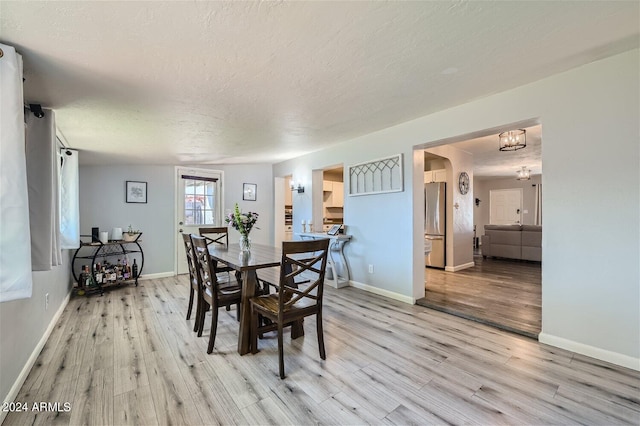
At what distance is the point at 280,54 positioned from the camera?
1.74 meters

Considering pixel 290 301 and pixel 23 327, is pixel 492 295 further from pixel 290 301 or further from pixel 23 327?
pixel 23 327

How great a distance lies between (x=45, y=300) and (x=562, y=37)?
450 centimetres

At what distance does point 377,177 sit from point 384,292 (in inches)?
61.5

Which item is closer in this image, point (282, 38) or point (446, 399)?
point (282, 38)

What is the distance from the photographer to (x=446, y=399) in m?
1.69

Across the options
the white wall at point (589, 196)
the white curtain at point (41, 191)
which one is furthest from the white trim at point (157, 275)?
the white wall at point (589, 196)

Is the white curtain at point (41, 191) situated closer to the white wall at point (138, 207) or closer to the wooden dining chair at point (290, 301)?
the wooden dining chair at point (290, 301)

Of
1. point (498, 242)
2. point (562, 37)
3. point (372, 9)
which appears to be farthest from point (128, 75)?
point (498, 242)

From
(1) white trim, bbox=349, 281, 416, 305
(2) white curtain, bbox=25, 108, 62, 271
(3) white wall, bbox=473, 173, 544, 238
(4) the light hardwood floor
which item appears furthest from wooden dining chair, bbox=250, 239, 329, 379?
(3) white wall, bbox=473, 173, 544, 238

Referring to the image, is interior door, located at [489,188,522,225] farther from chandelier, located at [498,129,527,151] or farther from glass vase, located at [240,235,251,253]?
glass vase, located at [240,235,251,253]

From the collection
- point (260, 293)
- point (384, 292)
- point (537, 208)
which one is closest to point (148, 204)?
point (260, 293)

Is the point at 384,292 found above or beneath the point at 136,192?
beneath

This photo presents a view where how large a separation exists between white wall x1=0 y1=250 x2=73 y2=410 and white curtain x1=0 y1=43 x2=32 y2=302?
0.56 meters

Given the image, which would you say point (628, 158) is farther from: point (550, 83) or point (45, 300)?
point (45, 300)
